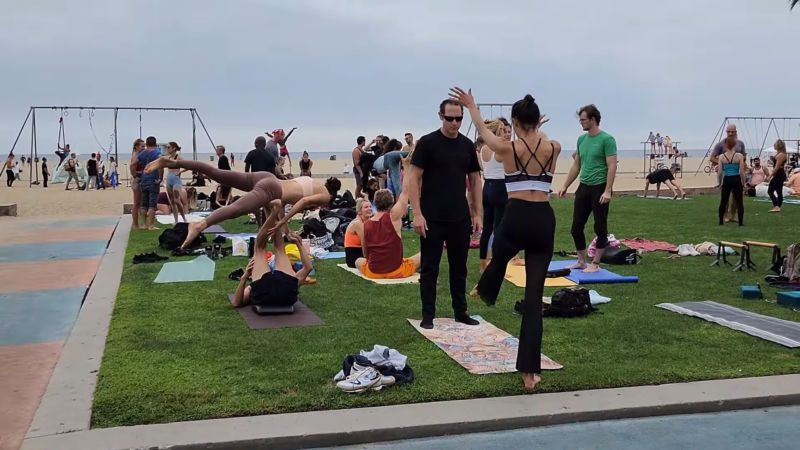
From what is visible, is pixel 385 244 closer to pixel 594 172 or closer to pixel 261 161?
pixel 594 172

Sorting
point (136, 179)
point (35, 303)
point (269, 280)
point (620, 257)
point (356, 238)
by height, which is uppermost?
point (136, 179)

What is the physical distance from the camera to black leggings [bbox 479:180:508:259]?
856cm

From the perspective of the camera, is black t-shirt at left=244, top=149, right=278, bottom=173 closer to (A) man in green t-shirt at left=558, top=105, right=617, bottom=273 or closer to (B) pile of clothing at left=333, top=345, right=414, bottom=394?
(A) man in green t-shirt at left=558, top=105, right=617, bottom=273

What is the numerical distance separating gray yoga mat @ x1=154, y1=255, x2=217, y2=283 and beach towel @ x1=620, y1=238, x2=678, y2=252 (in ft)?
20.9

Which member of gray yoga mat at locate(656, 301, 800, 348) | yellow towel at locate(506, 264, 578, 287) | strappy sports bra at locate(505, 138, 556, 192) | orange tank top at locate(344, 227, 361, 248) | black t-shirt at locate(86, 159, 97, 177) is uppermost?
strappy sports bra at locate(505, 138, 556, 192)

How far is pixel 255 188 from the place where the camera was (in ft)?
22.6

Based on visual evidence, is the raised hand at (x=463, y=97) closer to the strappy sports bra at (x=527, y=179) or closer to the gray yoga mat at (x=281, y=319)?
the strappy sports bra at (x=527, y=179)

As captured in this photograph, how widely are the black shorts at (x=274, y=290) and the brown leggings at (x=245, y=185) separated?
2.16ft

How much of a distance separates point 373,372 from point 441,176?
1.96m

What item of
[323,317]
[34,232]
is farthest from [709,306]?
[34,232]

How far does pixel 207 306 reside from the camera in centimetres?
732

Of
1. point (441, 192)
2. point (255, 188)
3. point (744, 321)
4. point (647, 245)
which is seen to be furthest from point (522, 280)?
point (647, 245)

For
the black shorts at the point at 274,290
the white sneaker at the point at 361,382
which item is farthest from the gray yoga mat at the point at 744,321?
the black shorts at the point at 274,290

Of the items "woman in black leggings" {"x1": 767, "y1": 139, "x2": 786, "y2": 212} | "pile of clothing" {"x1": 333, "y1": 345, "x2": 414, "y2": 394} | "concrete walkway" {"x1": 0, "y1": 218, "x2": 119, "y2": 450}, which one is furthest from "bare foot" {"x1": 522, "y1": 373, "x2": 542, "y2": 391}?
"woman in black leggings" {"x1": 767, "y1": 139, "x2": 786, "y2": 212}
